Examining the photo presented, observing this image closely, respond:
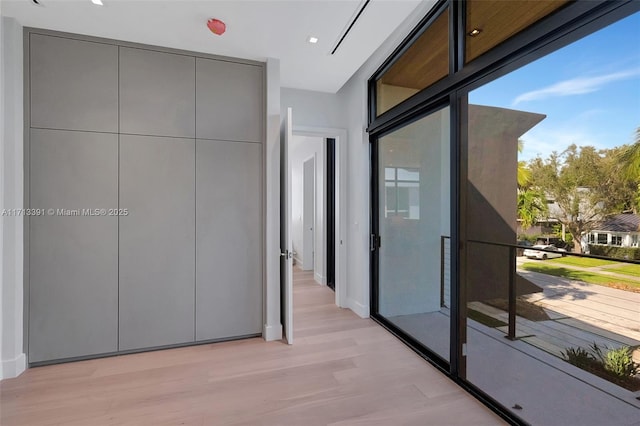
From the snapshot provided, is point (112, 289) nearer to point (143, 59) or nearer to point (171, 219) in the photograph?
point (171, 219)

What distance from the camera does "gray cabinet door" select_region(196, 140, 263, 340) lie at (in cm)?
287

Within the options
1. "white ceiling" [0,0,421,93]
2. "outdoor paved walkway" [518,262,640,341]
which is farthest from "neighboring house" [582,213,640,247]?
"white ceiling" [0,0,421,93]

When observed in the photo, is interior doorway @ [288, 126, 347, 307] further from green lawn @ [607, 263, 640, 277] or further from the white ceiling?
green lawn @ [607, 263, 640, 277]

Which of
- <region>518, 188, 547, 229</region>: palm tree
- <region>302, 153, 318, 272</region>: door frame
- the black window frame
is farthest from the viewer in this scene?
<region>302, 153, 318, 272</region>: door frame

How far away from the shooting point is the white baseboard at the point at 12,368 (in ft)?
7.46

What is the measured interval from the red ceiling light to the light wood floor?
283 cm

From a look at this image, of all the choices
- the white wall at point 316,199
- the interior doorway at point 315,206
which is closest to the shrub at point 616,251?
the interior doorway at point 315,206

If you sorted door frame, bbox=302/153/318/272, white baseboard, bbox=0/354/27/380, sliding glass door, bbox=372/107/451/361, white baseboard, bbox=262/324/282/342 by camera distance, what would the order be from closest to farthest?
white baseboard, bbox=0/354/27/380 < sliding glass door, bbox=372/107/451/361 < white baseboard, bbox=262/324/282/342 < door frame, bbox=302/153/318/272

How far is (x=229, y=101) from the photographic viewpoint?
295 centimetres

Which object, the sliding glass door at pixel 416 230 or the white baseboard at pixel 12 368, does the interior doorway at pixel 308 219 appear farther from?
the white baseboard at pixel 12 368

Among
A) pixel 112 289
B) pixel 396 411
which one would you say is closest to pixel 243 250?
pixel 112 289

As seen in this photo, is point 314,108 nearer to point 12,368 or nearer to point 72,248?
point 72,248

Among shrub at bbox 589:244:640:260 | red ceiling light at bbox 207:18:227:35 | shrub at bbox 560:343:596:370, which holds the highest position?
red ceiling light at bbox 207:18:227:35

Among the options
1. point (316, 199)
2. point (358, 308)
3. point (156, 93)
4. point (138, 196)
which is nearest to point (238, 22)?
point (156, 93)
